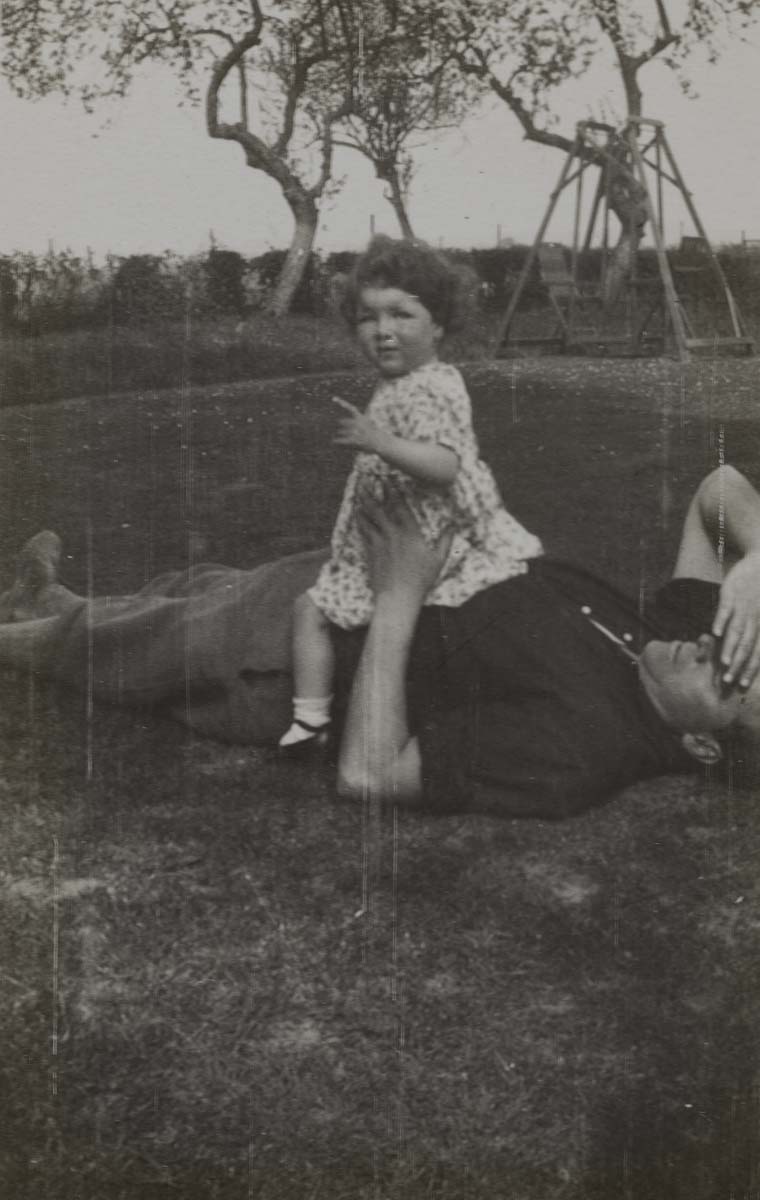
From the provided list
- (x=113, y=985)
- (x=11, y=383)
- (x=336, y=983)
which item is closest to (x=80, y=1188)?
(x=113, y=985)

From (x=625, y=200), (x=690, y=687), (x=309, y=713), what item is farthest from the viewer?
(x=625, y=200)

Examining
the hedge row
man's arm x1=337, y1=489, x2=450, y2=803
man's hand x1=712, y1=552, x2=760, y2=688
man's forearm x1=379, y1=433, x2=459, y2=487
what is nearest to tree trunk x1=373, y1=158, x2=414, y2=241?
the hedge row

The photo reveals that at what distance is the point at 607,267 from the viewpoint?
290cm

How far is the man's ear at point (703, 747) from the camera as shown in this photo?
2.60 metres

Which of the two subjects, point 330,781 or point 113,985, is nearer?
point 113,985

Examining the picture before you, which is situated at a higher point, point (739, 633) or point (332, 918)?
point (739, 633)

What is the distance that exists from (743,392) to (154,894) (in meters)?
1.67

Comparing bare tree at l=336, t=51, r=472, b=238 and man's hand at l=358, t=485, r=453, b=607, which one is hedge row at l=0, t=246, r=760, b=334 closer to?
bare tree at l=336, t=51, r=472, b=238

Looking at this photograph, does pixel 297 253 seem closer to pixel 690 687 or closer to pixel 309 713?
pixel 309 713

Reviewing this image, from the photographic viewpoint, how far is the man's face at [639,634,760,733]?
8.26 feet

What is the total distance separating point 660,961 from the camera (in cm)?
218

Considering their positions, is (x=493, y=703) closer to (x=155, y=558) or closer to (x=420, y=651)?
(x=420, y=651)

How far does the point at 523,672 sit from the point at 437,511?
403mm

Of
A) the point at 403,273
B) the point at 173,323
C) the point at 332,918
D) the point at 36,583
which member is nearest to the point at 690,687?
the point at 332,918
